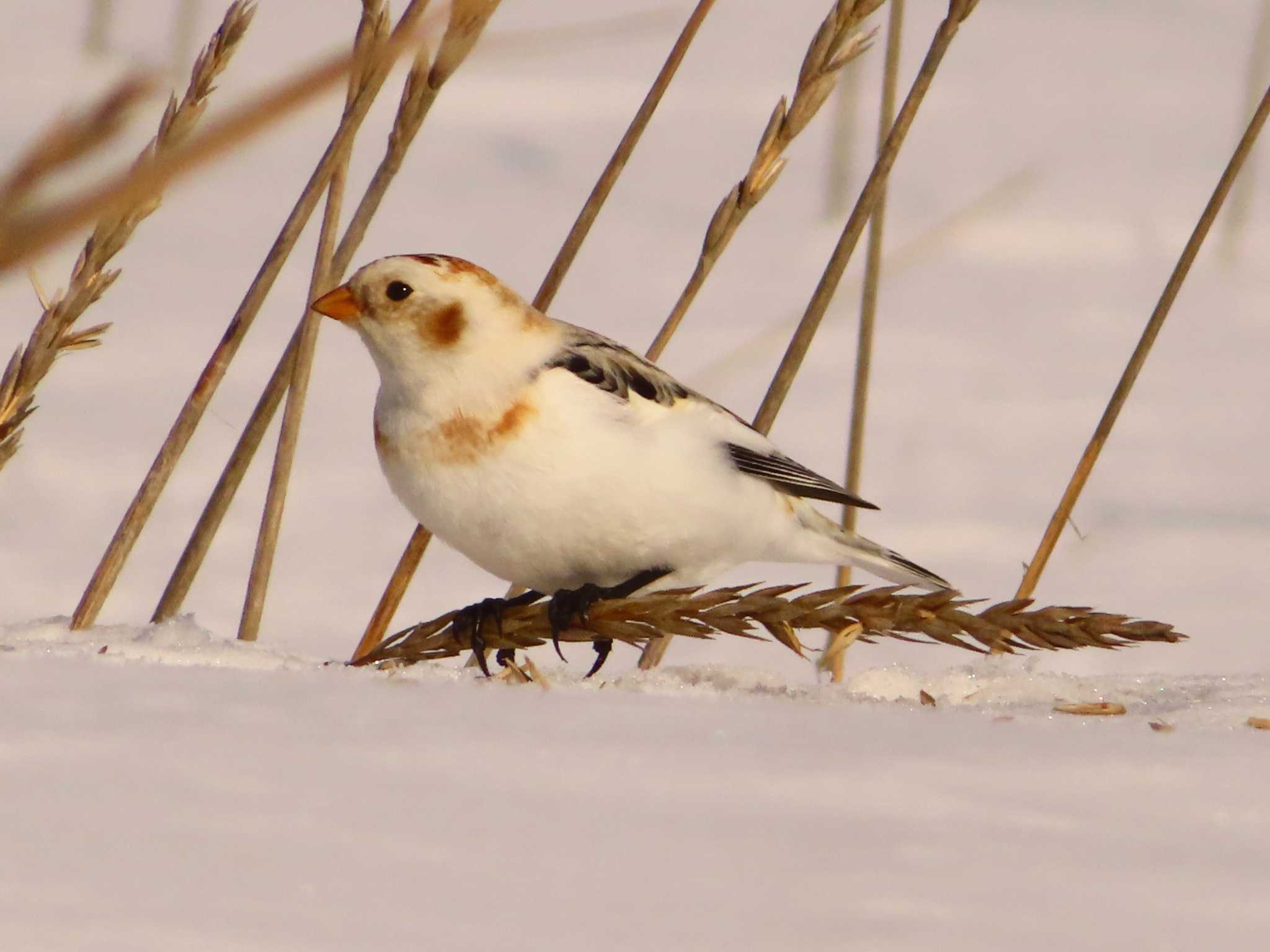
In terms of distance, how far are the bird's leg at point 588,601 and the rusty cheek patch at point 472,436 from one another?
224mm

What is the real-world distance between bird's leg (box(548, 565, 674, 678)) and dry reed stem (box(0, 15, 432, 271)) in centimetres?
147

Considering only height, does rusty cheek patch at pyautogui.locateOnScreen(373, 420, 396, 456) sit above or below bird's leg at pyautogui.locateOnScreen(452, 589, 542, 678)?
above

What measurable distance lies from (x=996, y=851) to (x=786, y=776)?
0.59 feet

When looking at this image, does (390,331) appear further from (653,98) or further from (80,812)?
(80,812)

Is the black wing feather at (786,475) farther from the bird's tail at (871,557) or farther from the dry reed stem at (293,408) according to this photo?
the dry reed stem at (293,408)

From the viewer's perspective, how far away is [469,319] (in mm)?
2193

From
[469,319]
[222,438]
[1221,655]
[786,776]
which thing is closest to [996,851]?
[786,776]

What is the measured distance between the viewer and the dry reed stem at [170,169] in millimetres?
294

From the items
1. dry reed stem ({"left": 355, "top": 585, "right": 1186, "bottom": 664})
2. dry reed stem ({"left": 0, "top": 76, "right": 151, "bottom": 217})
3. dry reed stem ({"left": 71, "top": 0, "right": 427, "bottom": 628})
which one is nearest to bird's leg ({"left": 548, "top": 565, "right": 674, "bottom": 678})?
dry reed stem ({"left": 355, "top": 585, "right": 1186, "bottom": 664})

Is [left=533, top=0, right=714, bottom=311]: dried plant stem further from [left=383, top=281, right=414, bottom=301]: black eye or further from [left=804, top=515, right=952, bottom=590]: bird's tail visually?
[left=804, top=515, right=952, bottom=590]: bird's tail

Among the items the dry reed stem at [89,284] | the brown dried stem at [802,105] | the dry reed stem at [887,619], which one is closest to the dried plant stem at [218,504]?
the dry reed stem at [89,284]

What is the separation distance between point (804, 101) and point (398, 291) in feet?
2.15

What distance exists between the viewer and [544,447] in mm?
2064

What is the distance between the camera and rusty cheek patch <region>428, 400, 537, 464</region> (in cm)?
206
